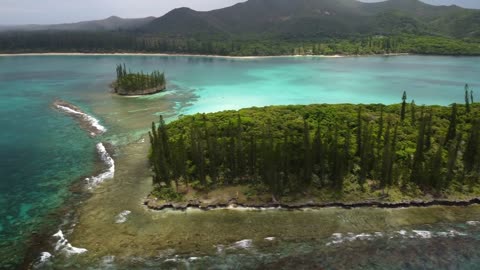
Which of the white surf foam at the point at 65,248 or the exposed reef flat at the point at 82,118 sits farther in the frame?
the exposed reef flat at the point at 82,118

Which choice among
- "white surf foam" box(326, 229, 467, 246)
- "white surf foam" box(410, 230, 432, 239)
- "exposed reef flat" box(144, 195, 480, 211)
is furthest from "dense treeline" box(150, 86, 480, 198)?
"white surf foam" box(410, 230, 432, 239)

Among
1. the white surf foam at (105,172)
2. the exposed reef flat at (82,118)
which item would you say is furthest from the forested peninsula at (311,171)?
the exposed reef flat at (82,118)

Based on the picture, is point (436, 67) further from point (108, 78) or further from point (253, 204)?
point (253, 204)

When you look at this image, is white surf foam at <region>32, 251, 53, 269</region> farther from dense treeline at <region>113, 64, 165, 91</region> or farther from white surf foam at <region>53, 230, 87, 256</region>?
dense treeline at <region>113, 64, 165, 91</region>

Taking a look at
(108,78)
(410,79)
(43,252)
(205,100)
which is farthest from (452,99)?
(108,78)

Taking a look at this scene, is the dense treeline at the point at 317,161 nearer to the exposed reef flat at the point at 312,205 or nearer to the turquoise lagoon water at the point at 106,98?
the exposed reef flat at the point at 312,205

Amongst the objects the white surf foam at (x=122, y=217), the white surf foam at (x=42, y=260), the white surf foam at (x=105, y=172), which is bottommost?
the white surf foam at (x=42, y=260)

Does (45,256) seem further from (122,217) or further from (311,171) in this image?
(311,171)
